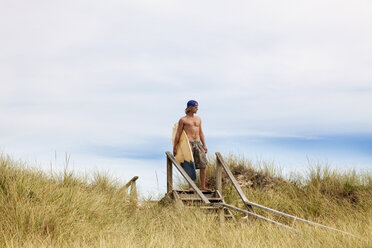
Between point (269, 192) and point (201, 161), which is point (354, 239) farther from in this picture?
point (269, 192)

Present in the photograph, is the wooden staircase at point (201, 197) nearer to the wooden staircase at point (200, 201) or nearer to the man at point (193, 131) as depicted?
the wooden staircase at point (200, 201)

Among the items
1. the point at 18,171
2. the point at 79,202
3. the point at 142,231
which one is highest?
the point at 18,171

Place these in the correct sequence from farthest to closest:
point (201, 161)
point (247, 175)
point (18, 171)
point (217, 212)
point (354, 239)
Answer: point (247, 175) → point (201, 161) → point (217, 212) → point (18, 171) → point (354, 239)

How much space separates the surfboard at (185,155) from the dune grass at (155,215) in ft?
3.52

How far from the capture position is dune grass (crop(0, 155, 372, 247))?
6336 mm

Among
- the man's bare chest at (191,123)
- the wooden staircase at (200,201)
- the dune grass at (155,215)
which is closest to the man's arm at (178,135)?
the man's bare chest at (191,123)

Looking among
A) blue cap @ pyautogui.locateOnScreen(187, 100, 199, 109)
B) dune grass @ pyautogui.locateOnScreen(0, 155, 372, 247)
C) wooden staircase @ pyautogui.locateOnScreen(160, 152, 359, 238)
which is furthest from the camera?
blue cap @ pyautogui.locateOnScreen(187, 100, 199, 109)

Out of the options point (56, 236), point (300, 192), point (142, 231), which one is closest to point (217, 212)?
point (142, 231)

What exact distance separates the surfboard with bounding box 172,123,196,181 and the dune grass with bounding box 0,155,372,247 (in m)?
1.07

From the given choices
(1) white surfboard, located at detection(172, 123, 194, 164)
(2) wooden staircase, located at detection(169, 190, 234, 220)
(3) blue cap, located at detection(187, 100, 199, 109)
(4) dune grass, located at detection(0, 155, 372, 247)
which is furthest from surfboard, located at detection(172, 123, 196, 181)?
(4) dune grass, located at detection(0, 155, 372, 247)

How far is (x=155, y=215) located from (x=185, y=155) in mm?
1619

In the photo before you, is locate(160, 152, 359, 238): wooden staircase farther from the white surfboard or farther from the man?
the man

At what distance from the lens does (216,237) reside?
676 cm

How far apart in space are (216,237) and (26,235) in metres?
2.91
